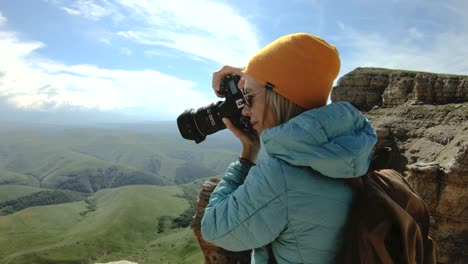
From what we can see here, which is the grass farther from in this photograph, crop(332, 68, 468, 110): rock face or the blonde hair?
the blonde hair

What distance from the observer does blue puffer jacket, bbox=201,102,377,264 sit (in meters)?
2.32

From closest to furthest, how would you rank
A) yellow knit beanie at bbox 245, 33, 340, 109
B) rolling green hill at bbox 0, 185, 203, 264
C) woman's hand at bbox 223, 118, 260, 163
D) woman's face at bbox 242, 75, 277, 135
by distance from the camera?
yellow knit beanie at bbox 245, 33, 340, 109 < woman's face at bbox 242, 75, 277, 135 < woman's hand at bbox 223, 118, 260, 163 < rolling green hill at bbox 0, 185, 203, 264

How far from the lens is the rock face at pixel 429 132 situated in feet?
52.6

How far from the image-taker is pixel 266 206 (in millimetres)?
2350

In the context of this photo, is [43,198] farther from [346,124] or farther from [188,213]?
[346,124]

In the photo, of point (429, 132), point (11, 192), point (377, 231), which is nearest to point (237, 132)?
point (377, 231)

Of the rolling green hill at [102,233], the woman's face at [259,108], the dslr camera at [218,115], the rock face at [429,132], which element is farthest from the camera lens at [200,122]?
the rolling green hill at [102,233]

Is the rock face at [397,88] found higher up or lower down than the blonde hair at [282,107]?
higher up

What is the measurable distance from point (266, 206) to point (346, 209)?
1.93 feet

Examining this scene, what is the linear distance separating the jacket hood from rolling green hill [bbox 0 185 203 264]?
272 feet

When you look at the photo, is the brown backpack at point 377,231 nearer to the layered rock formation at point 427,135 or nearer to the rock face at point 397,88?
the layered rock formation at point 427,135

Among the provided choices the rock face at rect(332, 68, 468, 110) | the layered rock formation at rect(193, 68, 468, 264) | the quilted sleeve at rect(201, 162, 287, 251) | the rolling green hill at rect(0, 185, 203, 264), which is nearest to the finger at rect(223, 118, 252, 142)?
the quilted sleeve at rect(201, 162, 287, 251)

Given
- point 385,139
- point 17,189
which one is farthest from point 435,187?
point 17,189

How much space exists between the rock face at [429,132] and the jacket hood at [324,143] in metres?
15.1
